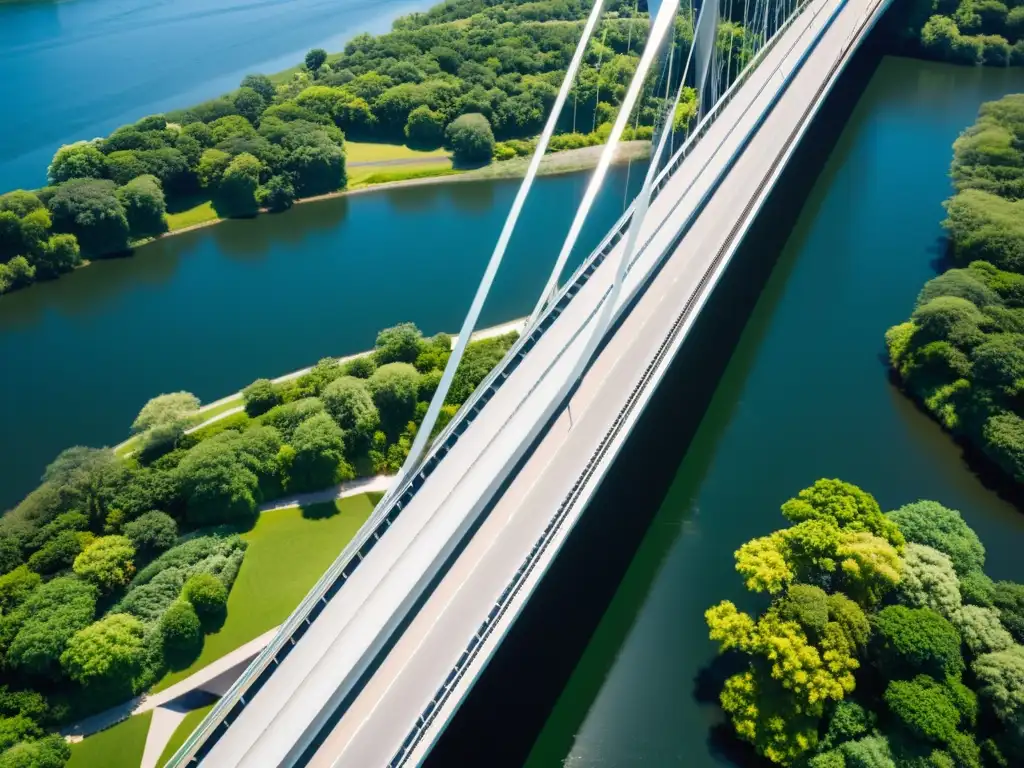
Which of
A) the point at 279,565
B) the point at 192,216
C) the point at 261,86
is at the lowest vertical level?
the point at 279,565

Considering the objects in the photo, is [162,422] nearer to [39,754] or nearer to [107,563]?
[107,563]

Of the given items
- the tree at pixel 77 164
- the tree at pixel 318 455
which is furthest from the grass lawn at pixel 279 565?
the tree at pixel 77 164

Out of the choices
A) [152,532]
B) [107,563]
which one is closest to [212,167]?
[152,532]

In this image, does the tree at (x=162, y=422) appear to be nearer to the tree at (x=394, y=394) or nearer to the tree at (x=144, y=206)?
the tree at (x=394, y=394)

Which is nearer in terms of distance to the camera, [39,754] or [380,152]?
[39,754]

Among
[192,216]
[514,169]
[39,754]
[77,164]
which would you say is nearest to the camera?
[39,754]

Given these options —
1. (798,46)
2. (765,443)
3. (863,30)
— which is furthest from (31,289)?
(863,30)
